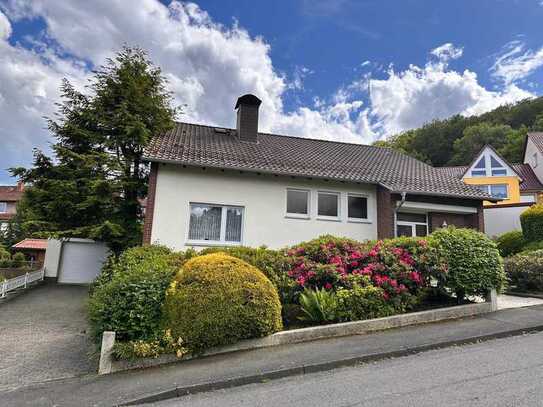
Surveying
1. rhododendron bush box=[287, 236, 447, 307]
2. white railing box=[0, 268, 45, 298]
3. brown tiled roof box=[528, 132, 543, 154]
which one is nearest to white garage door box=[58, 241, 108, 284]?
white railing box=[0, 268, 45, 298]

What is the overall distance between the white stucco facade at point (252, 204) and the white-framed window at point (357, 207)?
0.14m

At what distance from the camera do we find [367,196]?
42.3 ft

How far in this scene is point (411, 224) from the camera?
13312mm

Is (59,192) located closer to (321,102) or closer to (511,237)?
(321,102)

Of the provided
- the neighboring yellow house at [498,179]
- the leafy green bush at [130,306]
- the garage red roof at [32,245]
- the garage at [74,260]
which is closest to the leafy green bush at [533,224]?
the leafy green bush at [130,306]

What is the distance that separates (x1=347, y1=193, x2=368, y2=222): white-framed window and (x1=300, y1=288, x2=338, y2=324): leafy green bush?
6718 mm

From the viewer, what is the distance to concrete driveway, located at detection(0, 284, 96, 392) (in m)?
4.94

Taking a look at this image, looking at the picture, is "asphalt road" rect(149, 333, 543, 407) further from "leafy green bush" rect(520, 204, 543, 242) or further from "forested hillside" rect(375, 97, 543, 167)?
"forested hillside" rect(375, 97, 543, 167)

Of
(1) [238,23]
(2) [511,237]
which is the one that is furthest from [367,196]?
(1) [238,23]

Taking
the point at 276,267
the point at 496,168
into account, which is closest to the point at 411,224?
the point at 276,267

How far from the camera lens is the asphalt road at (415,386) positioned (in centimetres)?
352

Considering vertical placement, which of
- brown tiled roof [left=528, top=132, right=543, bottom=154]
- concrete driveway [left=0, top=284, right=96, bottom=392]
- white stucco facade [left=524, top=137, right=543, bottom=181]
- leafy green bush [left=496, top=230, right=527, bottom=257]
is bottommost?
concrete driveway [left=0, top=284, right=96, bottom=392]

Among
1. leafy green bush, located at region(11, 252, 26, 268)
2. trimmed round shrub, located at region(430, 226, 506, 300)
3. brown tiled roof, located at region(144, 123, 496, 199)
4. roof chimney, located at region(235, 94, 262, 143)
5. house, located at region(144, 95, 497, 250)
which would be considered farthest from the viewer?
leafy green bush, located at region(11, 252, 26, 268)

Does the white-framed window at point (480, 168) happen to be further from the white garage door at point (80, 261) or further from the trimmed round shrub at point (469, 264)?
the white garage door at point (80, 261)
